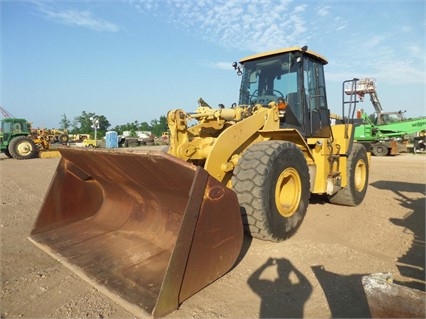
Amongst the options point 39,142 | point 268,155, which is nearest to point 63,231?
point 268,155

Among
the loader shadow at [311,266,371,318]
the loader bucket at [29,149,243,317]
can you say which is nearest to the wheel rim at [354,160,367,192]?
the loader shadow at [311,266,371,318]

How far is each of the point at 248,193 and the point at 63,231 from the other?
2324mm

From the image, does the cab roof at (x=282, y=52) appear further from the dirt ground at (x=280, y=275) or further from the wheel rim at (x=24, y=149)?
the wheel rim at (x=24, y=149)

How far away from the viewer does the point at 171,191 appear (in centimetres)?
337

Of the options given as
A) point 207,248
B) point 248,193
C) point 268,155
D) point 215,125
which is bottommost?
point 207,248

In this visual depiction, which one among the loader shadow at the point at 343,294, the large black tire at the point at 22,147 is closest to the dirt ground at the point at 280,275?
the loader shadow at the point at 343,294

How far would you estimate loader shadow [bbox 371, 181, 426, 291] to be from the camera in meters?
3.24

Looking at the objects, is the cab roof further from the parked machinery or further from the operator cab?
the parked machinery

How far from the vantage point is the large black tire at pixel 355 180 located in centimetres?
605

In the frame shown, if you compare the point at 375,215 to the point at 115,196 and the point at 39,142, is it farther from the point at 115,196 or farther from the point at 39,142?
the point at 39,142

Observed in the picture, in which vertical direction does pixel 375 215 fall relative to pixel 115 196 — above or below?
below

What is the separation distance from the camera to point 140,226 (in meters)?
3.86

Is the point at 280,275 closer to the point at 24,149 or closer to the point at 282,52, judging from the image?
the point at 282,52

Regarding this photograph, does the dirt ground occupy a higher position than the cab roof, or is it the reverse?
the cab roof
